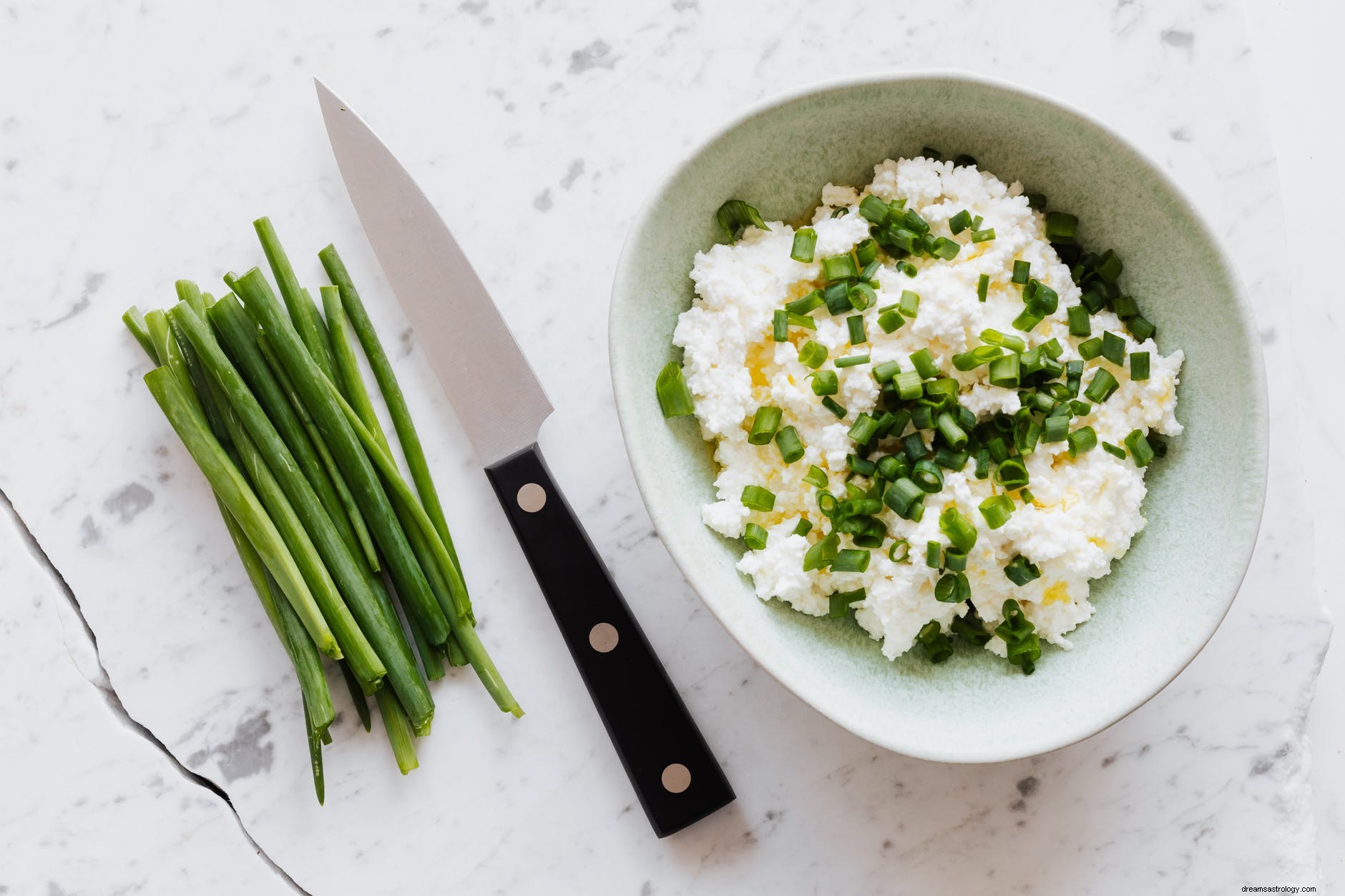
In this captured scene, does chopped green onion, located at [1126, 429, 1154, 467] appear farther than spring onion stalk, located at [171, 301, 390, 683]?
No

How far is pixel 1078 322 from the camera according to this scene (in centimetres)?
151

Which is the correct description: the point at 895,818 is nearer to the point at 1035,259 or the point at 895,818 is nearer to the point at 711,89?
the point at 1035,259

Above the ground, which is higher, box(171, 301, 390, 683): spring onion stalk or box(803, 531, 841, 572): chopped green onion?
box(171, 301, 390, 683): spring onion stalk

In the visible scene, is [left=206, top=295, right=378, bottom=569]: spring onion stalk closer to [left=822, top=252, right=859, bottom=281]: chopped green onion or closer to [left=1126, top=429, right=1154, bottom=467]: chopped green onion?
[left=822, top=252, right=859, bottom=281]: chopped green onion

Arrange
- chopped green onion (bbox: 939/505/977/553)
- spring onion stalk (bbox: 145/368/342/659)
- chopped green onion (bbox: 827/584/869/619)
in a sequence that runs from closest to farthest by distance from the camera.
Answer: chopped green onion (bbox: 939/505/977/553) < chopped green onion (bbox: 827/584/869/619) < spring onion stalk (bbox: 145/368/342/659)

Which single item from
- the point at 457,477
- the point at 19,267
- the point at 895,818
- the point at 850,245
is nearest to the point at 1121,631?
the point at 895,818

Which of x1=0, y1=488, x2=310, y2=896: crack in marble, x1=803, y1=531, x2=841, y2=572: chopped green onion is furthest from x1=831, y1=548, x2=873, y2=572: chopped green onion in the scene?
x1=0, y1=488, x2=310, y2=896: crack in marble

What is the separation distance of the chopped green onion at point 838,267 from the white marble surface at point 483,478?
475 mm

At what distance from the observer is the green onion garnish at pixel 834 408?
147cm

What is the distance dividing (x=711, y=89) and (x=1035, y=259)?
70 centimetres

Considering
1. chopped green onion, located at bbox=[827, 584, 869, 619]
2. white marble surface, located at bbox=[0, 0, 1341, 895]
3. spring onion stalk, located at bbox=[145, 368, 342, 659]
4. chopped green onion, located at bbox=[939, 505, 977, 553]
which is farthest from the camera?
white marble surface, located at bbox=[0, 0, 1341, 895]

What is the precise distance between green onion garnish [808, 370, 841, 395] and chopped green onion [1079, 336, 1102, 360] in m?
0.39

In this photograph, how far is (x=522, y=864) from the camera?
181 centimetres

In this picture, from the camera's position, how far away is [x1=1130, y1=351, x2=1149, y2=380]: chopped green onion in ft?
4.91
